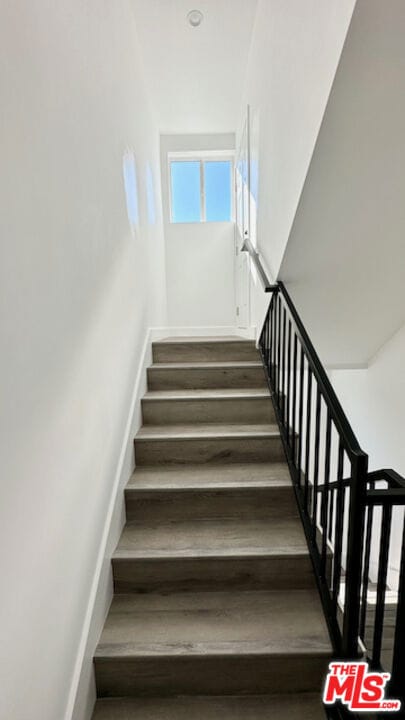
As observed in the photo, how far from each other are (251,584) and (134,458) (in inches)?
39.4

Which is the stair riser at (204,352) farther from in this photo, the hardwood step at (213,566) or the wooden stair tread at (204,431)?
the hardwood step at (213,566)

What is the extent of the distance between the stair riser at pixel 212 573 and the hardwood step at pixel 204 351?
1.75 metres

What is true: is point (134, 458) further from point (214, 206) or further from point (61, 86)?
point (214, 206)

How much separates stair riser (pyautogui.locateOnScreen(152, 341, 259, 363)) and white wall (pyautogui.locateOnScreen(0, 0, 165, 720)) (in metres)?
Result: 1.16

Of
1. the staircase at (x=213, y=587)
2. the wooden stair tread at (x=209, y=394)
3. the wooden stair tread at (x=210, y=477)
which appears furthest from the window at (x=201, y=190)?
the wooden stair tread at (x=210, y=477)

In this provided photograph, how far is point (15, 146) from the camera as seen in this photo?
42.5 inches

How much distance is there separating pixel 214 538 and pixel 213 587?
22cm

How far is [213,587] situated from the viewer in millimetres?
1887

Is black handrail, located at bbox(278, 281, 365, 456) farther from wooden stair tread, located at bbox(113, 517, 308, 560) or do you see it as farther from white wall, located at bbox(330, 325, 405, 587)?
white wall, located at bbox(330, 325, 405, 587)

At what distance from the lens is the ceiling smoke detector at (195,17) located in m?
3.02

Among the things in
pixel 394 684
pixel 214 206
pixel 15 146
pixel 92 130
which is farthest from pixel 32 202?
pixel 214 206

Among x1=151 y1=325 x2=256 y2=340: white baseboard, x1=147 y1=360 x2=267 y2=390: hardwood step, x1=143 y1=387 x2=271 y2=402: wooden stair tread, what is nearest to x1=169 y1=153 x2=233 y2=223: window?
x1=151 y1=325 x2=256 y2=340: white baseboard

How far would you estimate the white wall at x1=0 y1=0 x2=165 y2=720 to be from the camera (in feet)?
3.42

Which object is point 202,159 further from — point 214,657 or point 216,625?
point 214,657
